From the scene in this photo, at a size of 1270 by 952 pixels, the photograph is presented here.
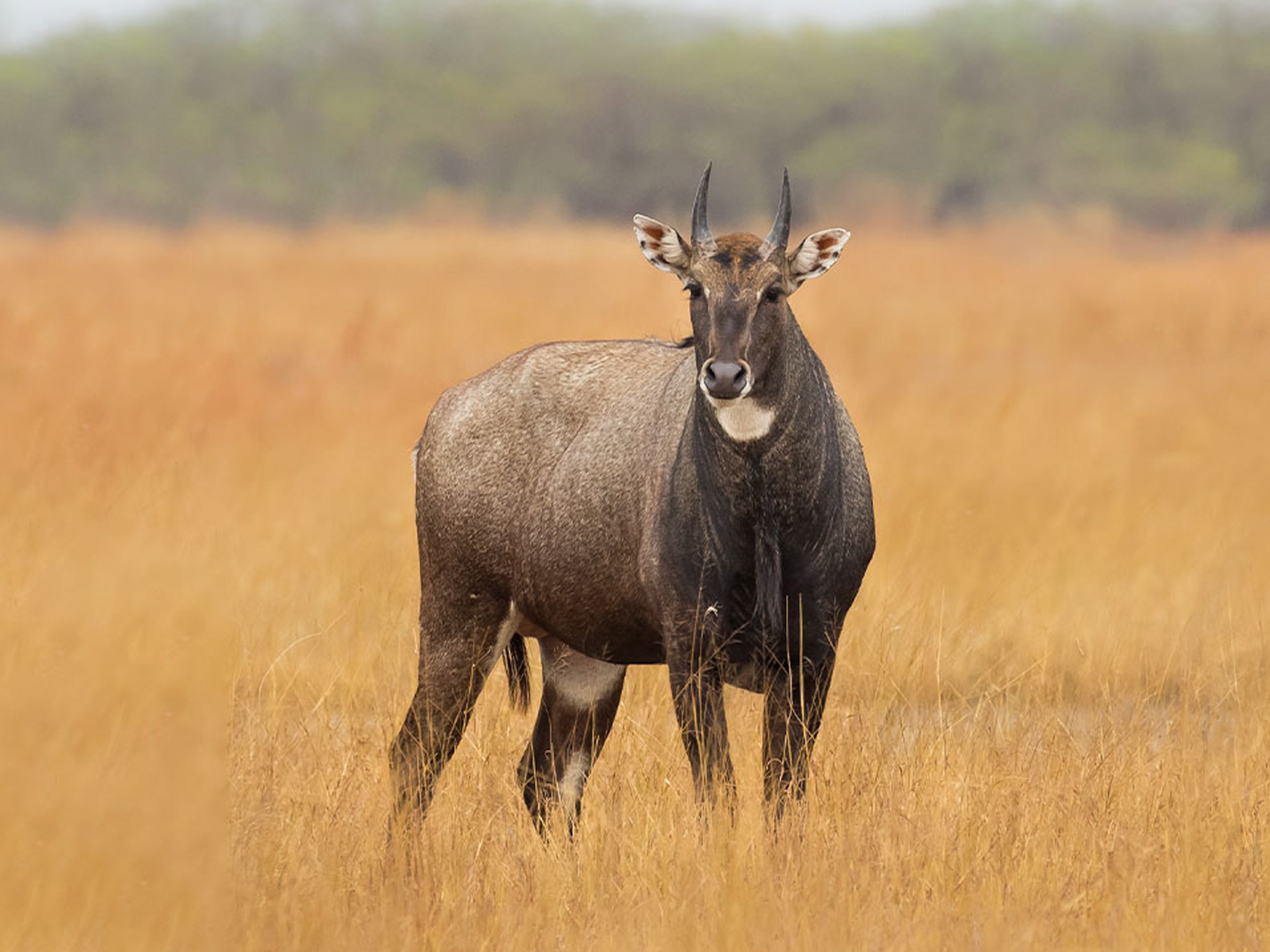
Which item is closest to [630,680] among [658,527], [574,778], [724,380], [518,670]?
[518,670]

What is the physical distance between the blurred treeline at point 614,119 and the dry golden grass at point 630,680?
28.3 ft

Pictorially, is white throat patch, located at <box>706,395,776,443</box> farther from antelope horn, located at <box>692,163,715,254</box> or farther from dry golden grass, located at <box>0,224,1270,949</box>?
dry golden grass, located at <box>0,224,1270,949</box>

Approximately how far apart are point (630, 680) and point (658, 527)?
6.65 feet

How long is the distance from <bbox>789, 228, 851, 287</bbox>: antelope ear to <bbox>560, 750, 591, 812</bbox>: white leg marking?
186cm

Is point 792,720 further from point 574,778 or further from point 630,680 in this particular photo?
point 630,680

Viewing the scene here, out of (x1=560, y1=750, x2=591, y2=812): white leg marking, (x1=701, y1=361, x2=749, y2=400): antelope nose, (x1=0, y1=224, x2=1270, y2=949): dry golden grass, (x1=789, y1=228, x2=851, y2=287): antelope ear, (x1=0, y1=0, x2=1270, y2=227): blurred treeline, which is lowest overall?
(x1=560, y1=750, x2=591, y2=812): white leg marking

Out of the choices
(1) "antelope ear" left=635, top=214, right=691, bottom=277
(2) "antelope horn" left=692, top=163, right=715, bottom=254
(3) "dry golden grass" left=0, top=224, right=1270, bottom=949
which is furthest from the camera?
(1) "antelope ear" left=635, top=214, right=691, bottom=277

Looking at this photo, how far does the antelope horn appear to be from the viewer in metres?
5.94

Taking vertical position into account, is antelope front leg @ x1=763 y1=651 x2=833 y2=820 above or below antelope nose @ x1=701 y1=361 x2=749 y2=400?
below

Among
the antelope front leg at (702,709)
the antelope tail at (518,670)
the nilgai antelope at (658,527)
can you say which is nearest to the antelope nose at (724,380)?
the nilgai antelope at (658,527)

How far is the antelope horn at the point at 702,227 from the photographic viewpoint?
5941 mm

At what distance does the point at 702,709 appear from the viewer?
579cm

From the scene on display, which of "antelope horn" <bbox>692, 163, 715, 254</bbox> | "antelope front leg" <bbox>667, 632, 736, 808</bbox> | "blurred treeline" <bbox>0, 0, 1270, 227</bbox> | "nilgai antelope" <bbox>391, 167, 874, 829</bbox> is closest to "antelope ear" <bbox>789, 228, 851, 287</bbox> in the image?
"nilgai antelope" <bbox>391, 167, 874, 829</bbox>

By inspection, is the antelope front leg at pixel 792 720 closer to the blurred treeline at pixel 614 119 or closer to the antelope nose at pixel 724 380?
the antelope nose at pixel 724 380
